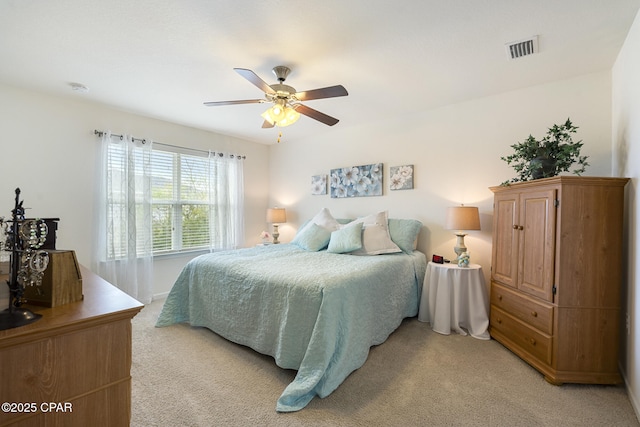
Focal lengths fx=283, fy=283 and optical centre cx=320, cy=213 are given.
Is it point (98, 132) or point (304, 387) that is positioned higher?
point (98, 132)

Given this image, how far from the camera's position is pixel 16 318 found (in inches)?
34.5

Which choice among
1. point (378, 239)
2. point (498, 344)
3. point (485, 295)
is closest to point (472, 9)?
point (378, 239)

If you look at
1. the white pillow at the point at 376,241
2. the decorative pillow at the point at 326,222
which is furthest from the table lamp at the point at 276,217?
the white pillow at the point at 376,241

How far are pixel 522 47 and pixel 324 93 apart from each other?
1.53m

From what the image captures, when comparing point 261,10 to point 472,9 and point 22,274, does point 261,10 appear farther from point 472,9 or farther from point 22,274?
point 22,274

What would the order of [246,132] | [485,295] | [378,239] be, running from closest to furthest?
[485,295] → [378,239] → [246,132]

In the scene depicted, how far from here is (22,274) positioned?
3.15 ft

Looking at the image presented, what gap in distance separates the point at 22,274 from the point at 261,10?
181cm

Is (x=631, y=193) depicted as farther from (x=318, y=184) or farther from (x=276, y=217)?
(x=276, y=217)

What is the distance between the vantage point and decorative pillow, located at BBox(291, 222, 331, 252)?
3521 mm

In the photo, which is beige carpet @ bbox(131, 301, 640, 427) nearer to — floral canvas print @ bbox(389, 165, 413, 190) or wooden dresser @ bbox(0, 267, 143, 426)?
wooden dresser @ bbox(0, 267, 143, 426)

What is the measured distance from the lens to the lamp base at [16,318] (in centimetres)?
84

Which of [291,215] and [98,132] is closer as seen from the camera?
[98,132]

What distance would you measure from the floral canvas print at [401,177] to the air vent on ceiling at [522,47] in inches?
63.4
